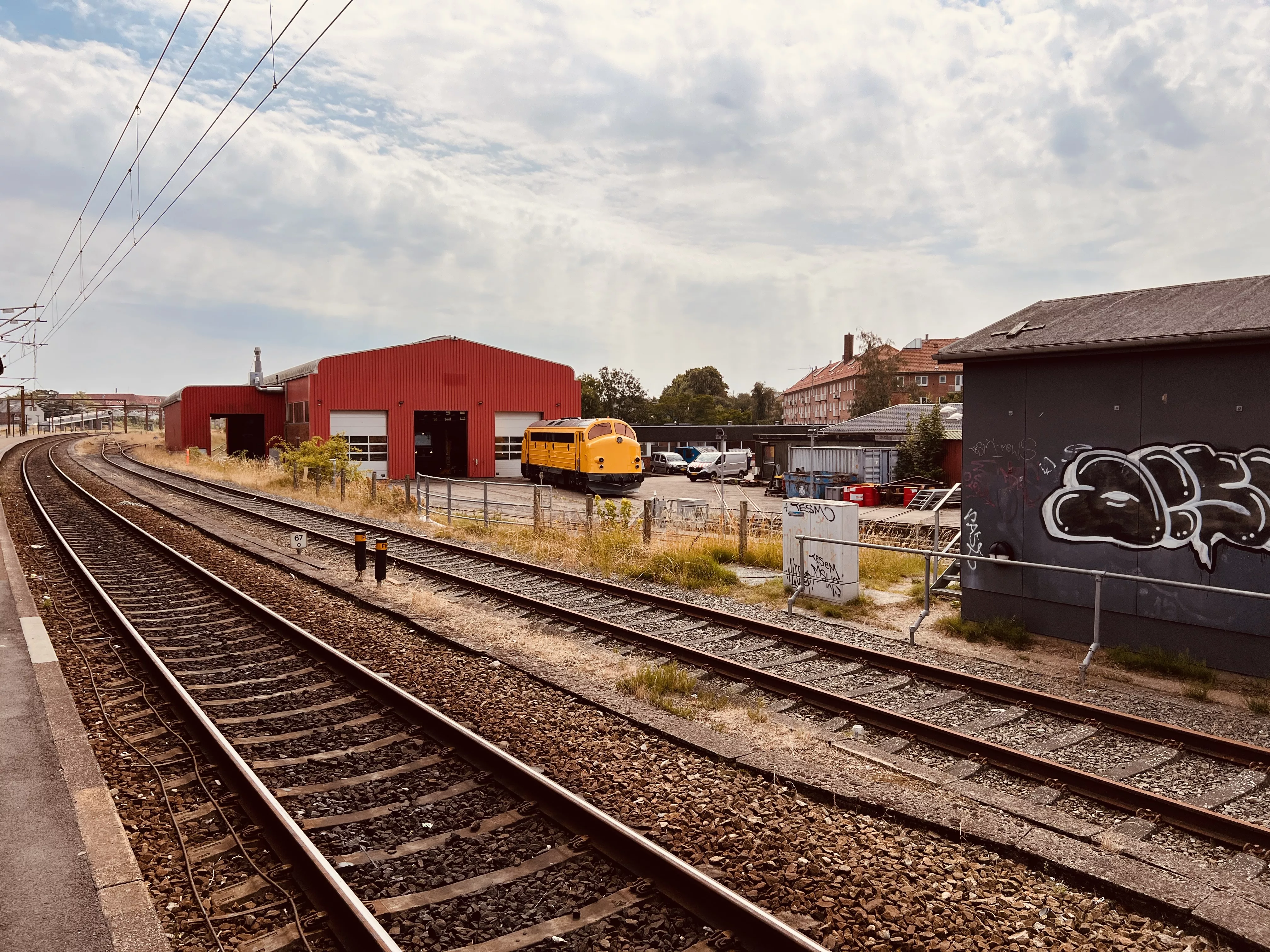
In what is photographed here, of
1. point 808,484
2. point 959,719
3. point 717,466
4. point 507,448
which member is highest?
point 507,448

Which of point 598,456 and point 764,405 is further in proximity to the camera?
point 764,405

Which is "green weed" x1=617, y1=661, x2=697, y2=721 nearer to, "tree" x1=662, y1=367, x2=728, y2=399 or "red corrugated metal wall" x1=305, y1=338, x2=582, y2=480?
"red corrugated metal wall" x1=305, y1=338, x2=582, y2=480

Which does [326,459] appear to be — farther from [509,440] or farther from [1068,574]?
[1068,574]

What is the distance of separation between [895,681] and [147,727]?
23.1 ft

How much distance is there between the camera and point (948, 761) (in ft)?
21.3

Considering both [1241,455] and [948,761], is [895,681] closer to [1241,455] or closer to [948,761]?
[948,761]

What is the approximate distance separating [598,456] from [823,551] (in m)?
22.1

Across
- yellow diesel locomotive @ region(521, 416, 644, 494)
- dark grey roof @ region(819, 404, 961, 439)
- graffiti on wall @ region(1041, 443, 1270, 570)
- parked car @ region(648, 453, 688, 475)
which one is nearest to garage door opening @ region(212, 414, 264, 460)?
parked car @ region(648, 453, 688, 475)

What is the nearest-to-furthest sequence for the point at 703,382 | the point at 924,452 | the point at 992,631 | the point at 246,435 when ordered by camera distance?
1. the point at 992,631
2. the point at 924,452
3. the point at 246,435
4. the point at 703,382

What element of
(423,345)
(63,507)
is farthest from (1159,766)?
(423,345)

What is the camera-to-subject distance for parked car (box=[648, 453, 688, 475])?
50.7 metres

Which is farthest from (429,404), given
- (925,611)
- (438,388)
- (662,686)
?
(662,686)

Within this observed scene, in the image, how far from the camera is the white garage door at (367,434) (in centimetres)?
4128

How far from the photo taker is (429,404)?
4338cm
